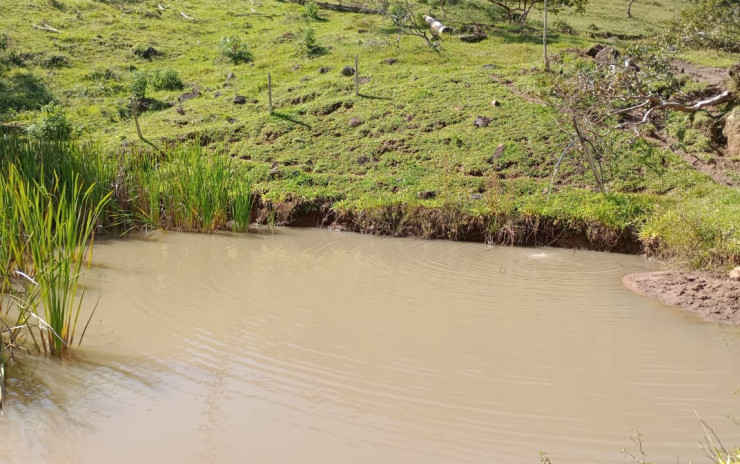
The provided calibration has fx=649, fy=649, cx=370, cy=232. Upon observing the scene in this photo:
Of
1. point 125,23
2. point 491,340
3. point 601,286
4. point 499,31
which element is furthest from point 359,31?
point 491,340

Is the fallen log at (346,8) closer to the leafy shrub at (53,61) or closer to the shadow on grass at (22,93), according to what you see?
the leafy shrub at (53,61)

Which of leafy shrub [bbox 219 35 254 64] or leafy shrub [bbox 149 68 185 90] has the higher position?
leafy shrub [bbox 219 35 254 64]

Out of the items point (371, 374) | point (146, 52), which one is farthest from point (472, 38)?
point (371, 374)

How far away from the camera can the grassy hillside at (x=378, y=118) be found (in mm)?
12102

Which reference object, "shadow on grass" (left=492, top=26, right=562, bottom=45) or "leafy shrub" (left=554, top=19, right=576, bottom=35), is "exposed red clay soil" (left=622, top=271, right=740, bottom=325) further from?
"leafy shrub" (left=554, top=19, right=576, bottom=35)

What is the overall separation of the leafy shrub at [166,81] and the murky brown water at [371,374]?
15033mm

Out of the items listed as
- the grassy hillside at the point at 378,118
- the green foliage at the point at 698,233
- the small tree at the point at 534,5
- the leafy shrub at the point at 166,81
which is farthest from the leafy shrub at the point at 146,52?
the green foliage at the point at 698,233

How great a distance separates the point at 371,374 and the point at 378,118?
12.8 metres

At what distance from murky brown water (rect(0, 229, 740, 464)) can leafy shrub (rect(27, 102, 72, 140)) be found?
10519mm

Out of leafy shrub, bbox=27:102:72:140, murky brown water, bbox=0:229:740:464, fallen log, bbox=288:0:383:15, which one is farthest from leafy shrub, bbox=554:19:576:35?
murky brown water, bbox=0:229:740:464

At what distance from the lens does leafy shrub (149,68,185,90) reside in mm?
23125

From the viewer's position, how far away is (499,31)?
26984mm

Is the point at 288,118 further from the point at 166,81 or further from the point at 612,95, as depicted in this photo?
the point at 612,95

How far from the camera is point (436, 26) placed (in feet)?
89.7
